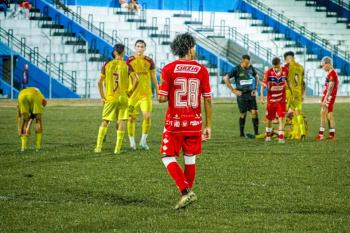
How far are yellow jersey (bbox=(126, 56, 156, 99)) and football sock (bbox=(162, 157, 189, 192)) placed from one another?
8.46 metres

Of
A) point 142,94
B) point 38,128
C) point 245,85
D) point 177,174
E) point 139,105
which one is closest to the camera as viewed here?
point 177,174

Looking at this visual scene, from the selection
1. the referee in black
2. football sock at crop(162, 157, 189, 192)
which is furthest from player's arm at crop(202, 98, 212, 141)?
the referee in black

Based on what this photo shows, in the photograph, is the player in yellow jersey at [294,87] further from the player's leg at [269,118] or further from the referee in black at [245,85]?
the referee in black at [245,85]

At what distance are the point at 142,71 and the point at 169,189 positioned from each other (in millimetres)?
7083

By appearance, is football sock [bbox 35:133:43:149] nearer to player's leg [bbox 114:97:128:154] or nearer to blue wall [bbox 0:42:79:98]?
player's leg [bbox 114:97:128:154]

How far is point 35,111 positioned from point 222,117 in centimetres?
1380

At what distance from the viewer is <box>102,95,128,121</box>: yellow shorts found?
18047 millimetres

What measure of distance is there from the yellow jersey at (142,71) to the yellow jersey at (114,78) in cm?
105

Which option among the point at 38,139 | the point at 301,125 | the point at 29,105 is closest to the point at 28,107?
the point at 29,105

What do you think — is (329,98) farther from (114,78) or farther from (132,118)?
(114,78)

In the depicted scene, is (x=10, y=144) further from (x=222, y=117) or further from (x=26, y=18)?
(x=26, y=18)

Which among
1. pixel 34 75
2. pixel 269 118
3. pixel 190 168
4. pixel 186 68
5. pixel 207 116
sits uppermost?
pixel 186 68

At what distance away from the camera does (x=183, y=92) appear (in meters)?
10.9

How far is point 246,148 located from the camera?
64.5 feet
